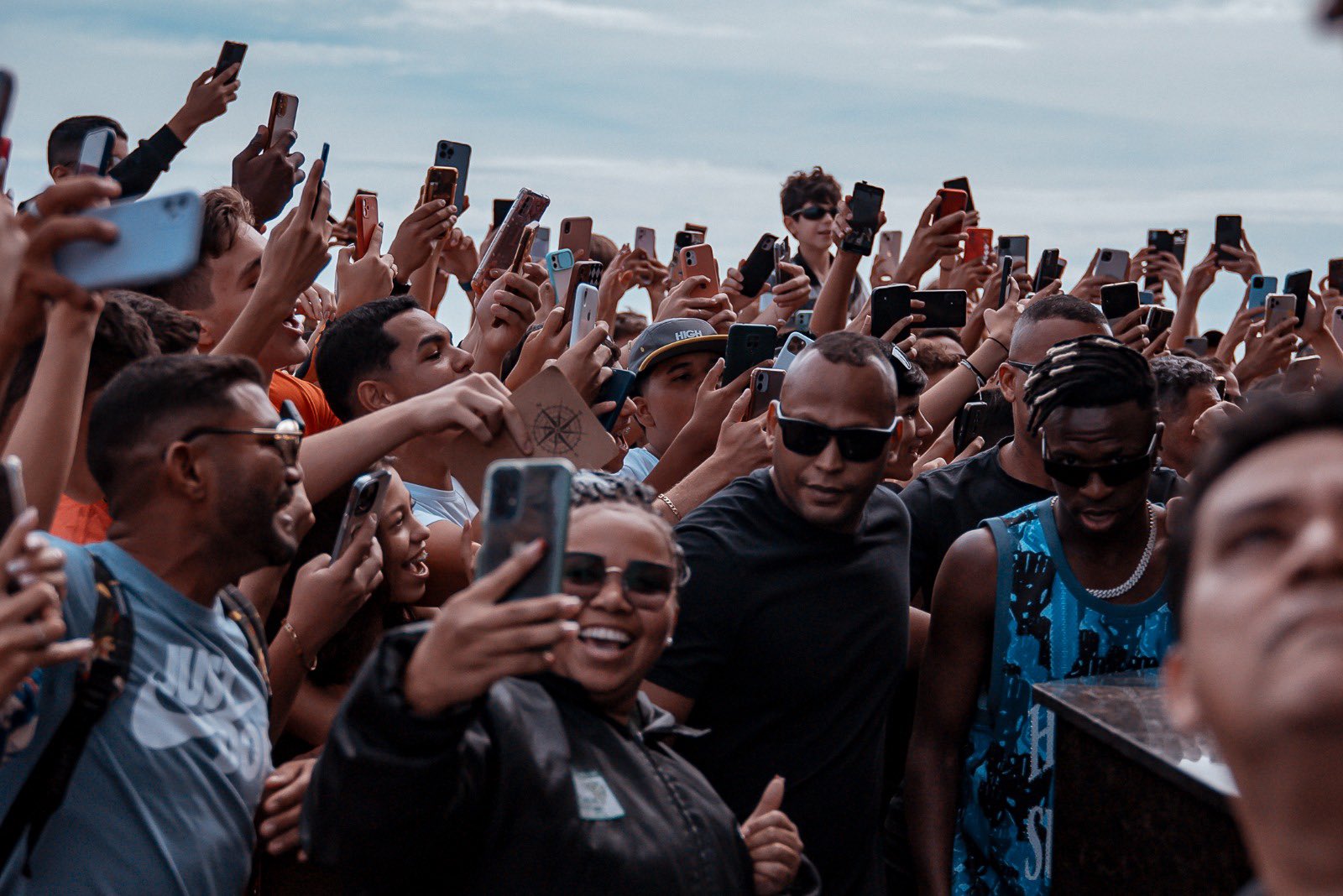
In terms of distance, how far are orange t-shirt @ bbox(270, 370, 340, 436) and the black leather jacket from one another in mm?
2194

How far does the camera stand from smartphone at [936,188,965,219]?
631 centimetres

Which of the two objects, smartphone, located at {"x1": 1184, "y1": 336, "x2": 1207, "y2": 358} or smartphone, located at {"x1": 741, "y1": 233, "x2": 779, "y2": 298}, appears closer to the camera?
smartphone, located at {"x1": 741, "y1": 233, "x2": 779, "y2": 298}

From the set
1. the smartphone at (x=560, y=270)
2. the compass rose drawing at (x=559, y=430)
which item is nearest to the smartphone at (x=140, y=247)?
the compass rose drawing at (x=559, y=430)

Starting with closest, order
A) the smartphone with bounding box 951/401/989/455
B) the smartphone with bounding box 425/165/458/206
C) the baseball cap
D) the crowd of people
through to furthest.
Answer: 1. the crowd of people
2. the smartphone with bounding box 425/165/458/206
3. the baseball cap
4. the smartphone with bounding box 951/401/989/455

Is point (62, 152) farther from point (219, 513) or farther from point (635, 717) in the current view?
point (635, 717)

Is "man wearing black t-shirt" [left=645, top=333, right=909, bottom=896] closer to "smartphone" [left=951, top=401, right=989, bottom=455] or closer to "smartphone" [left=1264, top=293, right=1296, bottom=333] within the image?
"smartphone" [left=951, top=401, right=989, bottom=455]

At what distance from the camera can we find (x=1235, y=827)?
6.72 ft

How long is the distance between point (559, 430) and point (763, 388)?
148 cm

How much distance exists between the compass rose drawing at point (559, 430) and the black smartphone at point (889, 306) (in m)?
2.80

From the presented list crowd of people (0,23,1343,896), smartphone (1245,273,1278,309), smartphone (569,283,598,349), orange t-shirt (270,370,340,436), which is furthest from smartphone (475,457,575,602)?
smartphone (1245,273,1278,309)

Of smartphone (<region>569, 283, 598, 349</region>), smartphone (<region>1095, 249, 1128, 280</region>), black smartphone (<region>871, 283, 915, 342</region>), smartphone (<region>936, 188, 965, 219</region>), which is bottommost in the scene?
smartphone (<region>569, 283, 598, 349</region>)

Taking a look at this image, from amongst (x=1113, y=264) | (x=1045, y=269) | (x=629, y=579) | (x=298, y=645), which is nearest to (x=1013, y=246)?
(x=1045, y=269)

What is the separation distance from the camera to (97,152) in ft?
11.2

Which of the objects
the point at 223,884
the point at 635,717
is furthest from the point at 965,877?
the point at 223,884
